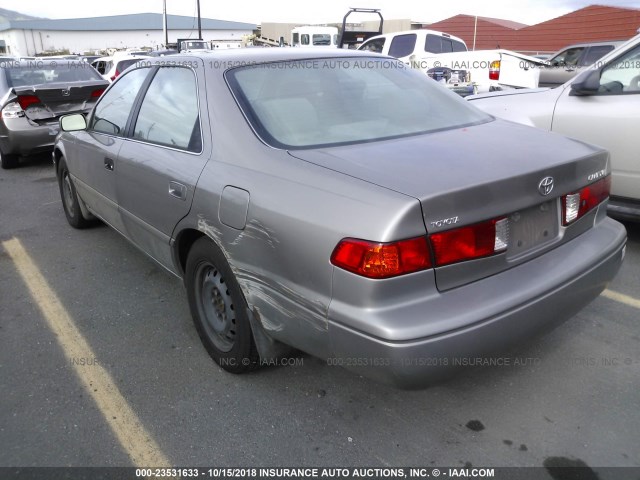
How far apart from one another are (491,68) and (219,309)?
8.85 metres

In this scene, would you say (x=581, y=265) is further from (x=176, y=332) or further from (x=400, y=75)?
(x=176, y=332)

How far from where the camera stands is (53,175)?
7.96m

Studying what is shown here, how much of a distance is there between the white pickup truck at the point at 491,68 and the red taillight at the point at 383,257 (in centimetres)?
843

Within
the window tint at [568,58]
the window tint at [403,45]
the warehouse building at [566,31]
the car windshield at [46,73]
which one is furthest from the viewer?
the warehouse building at [566,31]

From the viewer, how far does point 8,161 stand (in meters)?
8.38

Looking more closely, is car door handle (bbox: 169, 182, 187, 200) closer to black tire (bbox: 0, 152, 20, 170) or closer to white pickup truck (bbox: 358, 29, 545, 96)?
white pickup truck (bbox: 358, 29, 545, 96)

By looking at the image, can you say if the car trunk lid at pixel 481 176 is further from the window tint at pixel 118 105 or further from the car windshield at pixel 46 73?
the car windshield at pixel 46 73

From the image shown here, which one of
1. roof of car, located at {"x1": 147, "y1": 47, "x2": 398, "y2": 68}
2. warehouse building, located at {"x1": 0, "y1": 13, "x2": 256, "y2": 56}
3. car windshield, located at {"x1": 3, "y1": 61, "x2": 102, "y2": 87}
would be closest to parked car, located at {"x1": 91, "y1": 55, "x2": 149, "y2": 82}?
car windshield, located at {"x1": 3, "y1": 61, "x2": 102, "y2": 87}

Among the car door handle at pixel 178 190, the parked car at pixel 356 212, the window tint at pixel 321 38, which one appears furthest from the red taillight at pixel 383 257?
the window tint at pixel 321 38

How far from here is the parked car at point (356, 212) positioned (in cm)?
195

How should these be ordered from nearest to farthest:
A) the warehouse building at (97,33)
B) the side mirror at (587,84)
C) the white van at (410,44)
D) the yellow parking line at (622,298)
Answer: the yellow parking line at (622,298) < the side mirror at (587,84) < the white van at (410,44) < the warehouse building at (97,33)

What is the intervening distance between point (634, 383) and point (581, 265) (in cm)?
76

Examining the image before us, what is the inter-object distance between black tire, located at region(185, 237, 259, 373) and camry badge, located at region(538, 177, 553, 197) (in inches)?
54.3

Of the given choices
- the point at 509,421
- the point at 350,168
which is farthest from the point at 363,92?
the point at 509,421
